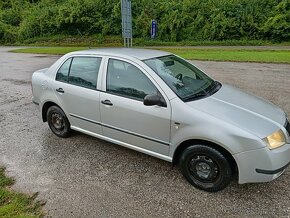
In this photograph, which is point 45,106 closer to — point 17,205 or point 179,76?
point 17,205

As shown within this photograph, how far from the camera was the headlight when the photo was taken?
302 cm

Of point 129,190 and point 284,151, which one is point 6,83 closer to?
point 129,190

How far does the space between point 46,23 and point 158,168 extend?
33.8 m

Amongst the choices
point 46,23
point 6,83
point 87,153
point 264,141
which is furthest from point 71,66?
point 46,23

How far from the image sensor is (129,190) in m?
3.47

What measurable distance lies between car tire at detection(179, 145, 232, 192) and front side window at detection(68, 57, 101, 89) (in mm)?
1798

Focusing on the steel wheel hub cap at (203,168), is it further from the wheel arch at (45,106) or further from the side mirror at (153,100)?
the wheel arch at (45,106)

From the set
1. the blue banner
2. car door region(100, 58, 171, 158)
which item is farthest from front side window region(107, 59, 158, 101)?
the blue banner

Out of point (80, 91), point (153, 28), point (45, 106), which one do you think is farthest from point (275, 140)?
point (153, 28)

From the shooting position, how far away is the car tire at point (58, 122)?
487 cm

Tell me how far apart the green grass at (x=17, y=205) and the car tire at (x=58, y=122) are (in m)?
1.54

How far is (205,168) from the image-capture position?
3.37 meters

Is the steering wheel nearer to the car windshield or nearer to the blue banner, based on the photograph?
the car windshield

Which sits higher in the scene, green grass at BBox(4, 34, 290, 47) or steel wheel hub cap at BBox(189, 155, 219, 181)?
steel wheel hub cap at BBox(189, 155, 219, 181)
